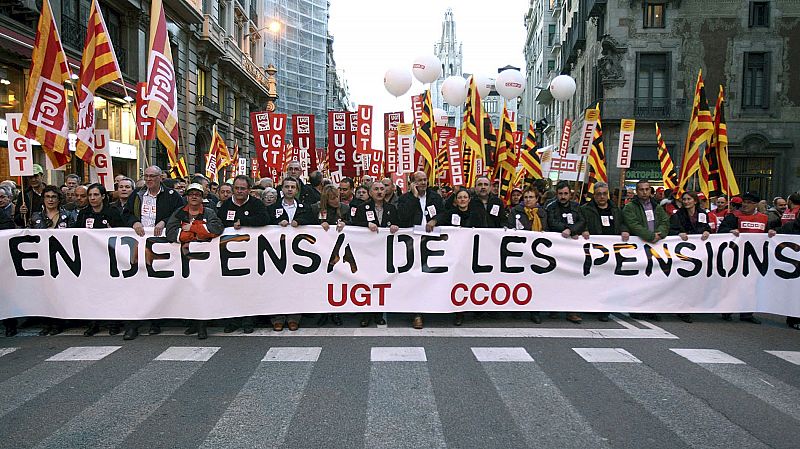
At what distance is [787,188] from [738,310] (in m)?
23.9

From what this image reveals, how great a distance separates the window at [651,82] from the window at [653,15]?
134 cm

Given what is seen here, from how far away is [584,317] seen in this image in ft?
26.7

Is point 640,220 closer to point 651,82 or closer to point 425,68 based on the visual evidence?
point 425,68

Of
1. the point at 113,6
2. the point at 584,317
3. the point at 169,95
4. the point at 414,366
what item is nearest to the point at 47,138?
the point at 169,95

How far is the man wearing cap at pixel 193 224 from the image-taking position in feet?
23.5

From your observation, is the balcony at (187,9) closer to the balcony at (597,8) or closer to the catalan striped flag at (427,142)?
the catalan striped flag at (427,142)

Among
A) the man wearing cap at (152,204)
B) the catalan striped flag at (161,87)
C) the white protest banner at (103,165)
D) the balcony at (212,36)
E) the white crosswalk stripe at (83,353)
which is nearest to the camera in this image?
the white crosswalk stripe at (83,353)

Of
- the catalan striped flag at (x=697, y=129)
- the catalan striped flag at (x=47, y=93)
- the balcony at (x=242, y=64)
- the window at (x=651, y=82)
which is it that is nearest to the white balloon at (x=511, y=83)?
the catalan striped flag at (x=697, y=129)

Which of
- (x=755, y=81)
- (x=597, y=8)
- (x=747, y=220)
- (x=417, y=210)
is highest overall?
(x=597, y=8)

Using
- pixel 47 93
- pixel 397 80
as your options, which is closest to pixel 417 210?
pixel 47 93

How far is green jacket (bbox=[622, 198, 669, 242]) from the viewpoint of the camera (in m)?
8.09

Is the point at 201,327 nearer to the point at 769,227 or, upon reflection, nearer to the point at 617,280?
the point at 617,280

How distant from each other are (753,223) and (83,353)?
8.39 metres

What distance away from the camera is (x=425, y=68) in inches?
669
